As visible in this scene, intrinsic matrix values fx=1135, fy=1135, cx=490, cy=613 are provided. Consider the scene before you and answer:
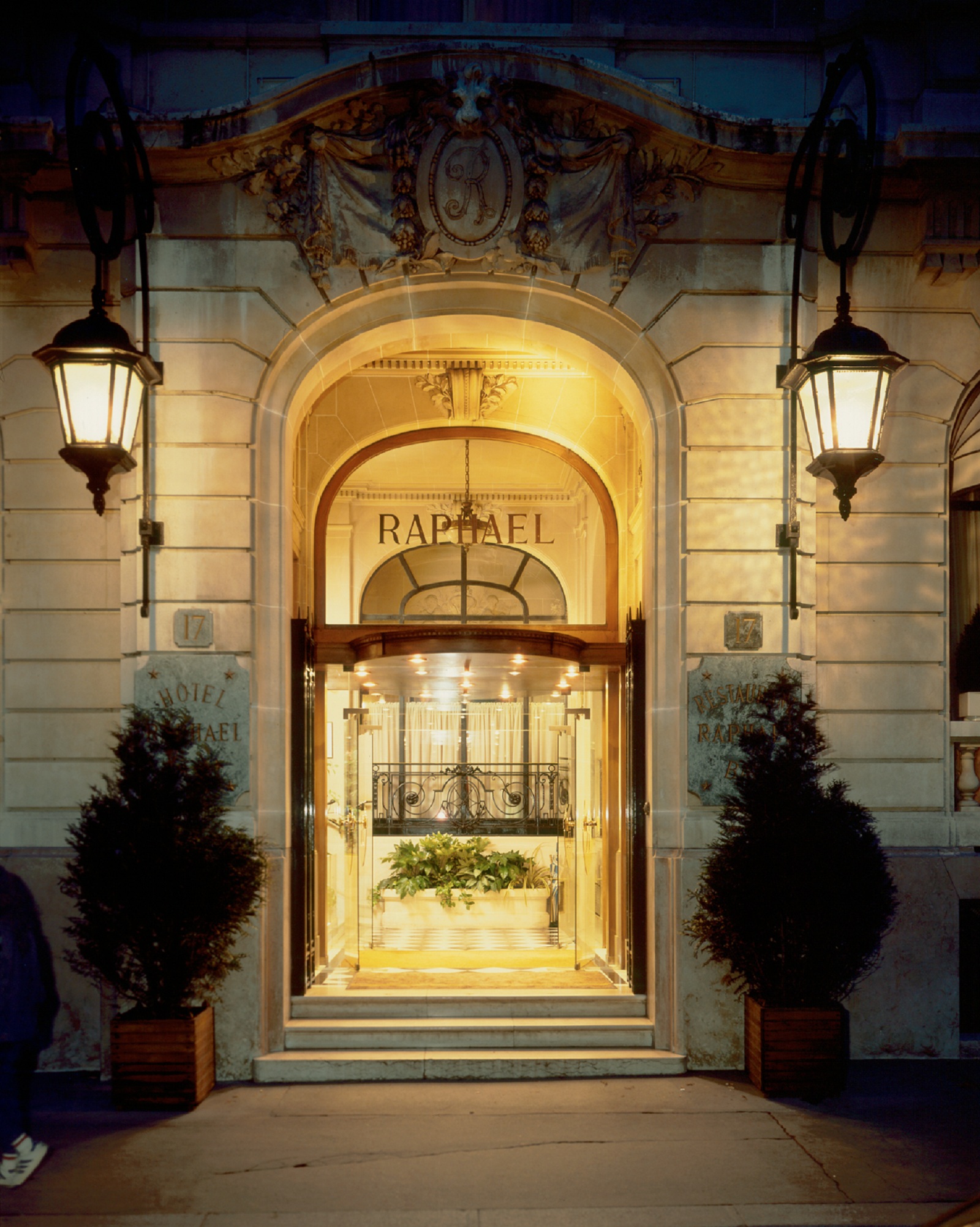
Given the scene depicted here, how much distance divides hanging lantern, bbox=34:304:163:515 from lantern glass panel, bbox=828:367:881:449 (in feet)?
16.4

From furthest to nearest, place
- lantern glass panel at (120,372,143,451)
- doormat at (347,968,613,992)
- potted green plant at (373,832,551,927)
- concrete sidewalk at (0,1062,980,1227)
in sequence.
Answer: potted green plant at (373,832,551,927) < doormat at (347,968,613,992) < lantern glass panel at (120,372,143,451) < concrete sidewalk at (0,1062,980,1227)

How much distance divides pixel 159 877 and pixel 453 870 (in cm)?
563

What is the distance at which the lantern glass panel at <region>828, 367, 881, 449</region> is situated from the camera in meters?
8.15

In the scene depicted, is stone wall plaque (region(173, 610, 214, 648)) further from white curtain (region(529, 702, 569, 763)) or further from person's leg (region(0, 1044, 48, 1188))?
white curtain (region(529, 702, 569, 763))

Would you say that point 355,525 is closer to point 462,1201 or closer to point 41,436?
point 41,436

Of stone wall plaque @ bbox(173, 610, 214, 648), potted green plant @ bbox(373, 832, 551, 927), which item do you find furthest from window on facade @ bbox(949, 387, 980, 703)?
stone wall plaque @ bbox(173, 610, 214, 648)

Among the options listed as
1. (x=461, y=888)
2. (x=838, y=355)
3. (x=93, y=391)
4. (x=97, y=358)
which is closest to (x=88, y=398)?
(x=93, y=391)

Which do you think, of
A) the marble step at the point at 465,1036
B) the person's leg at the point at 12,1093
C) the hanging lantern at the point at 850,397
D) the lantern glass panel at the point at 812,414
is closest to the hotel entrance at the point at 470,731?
the marble step at the point at 465,1036

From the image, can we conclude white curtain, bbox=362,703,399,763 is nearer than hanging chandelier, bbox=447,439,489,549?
Yes

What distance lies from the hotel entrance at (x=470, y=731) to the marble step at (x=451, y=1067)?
7.95ft

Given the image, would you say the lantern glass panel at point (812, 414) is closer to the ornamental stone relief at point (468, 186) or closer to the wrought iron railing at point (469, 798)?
the ornamental stone relief at point (468, 186)

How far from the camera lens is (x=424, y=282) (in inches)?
379

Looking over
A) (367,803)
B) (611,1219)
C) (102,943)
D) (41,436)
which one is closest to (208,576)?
(41,436)

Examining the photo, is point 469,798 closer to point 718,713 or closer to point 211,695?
point 718,713
